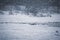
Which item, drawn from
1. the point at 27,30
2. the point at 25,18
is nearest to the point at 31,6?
the point at 25,18

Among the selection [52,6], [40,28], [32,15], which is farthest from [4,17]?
[52,6]

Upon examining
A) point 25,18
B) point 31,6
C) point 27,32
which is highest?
point 31,6

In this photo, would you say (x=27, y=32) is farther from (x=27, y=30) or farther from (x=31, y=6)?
(x=31, y=6)

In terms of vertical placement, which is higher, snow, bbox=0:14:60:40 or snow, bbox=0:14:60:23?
snow, bbox=0:14:60:23

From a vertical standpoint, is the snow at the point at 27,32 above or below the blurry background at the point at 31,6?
below

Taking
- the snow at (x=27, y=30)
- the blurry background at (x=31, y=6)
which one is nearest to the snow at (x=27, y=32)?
the snow at (x=27, y=30)

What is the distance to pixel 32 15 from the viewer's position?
4.15 feet

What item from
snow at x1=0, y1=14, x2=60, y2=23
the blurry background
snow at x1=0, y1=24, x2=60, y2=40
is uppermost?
the blurry background

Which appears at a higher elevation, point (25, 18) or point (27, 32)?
point (25, 18)

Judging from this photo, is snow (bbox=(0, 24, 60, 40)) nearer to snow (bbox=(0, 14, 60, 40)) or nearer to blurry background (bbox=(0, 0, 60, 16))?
snow (bbox=(0, 14, 60, 40))

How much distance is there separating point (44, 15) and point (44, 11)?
43 mm

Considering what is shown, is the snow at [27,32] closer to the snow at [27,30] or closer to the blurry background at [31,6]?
the snow at [27,30]

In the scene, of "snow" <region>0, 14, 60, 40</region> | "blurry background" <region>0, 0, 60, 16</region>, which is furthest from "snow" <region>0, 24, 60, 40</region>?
"blurry background" <region>0, 0, 60, 16</region>

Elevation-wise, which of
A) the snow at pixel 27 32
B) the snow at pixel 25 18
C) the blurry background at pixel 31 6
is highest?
the blurry background at pixel 31 6
